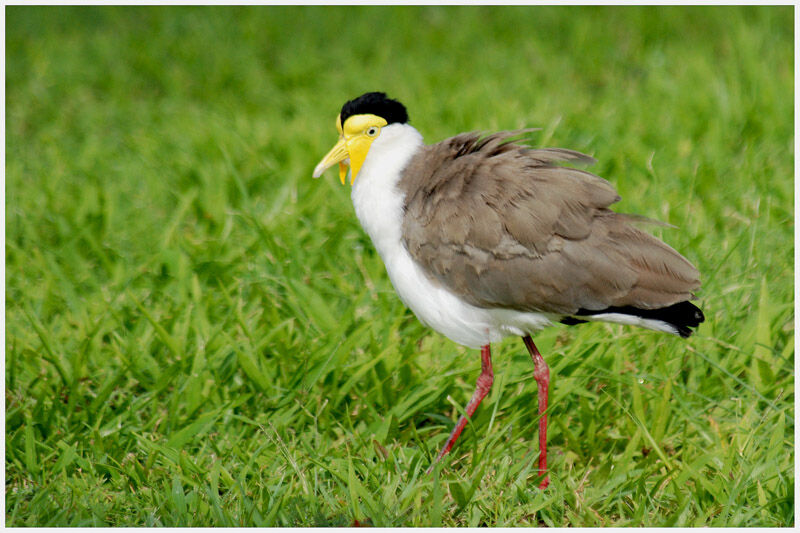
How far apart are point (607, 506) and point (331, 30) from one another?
588 centimetres

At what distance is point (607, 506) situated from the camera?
3383mm

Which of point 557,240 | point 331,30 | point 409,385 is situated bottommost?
point 409,385

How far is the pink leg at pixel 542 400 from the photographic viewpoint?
3.56 m

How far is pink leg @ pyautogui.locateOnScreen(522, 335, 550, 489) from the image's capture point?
3557 millimetres

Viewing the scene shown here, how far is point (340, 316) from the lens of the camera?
4.49 metres

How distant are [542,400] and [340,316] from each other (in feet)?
4.17

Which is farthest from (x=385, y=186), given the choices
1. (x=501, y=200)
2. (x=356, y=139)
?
(x=501, y=200)

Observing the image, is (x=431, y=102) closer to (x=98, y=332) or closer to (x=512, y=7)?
(x=512, y=7)

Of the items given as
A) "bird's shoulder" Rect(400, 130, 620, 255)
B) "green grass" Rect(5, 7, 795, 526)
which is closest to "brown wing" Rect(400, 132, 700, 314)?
"bird's shoulder" Rect(400, 130, 620, 255)

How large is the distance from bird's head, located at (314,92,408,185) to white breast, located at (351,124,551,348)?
3 centimetres

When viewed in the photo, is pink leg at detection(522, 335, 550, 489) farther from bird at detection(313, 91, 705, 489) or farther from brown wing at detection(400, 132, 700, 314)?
brown wing at detection(400, 132, 700, 314)

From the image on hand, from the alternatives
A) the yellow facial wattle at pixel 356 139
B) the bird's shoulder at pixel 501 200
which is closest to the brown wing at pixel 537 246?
the bird's shoulder at pixel 501 200

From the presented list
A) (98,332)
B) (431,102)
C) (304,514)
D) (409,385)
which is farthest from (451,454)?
(431,102)

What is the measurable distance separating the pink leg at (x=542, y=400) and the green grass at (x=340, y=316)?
0.07 meters
